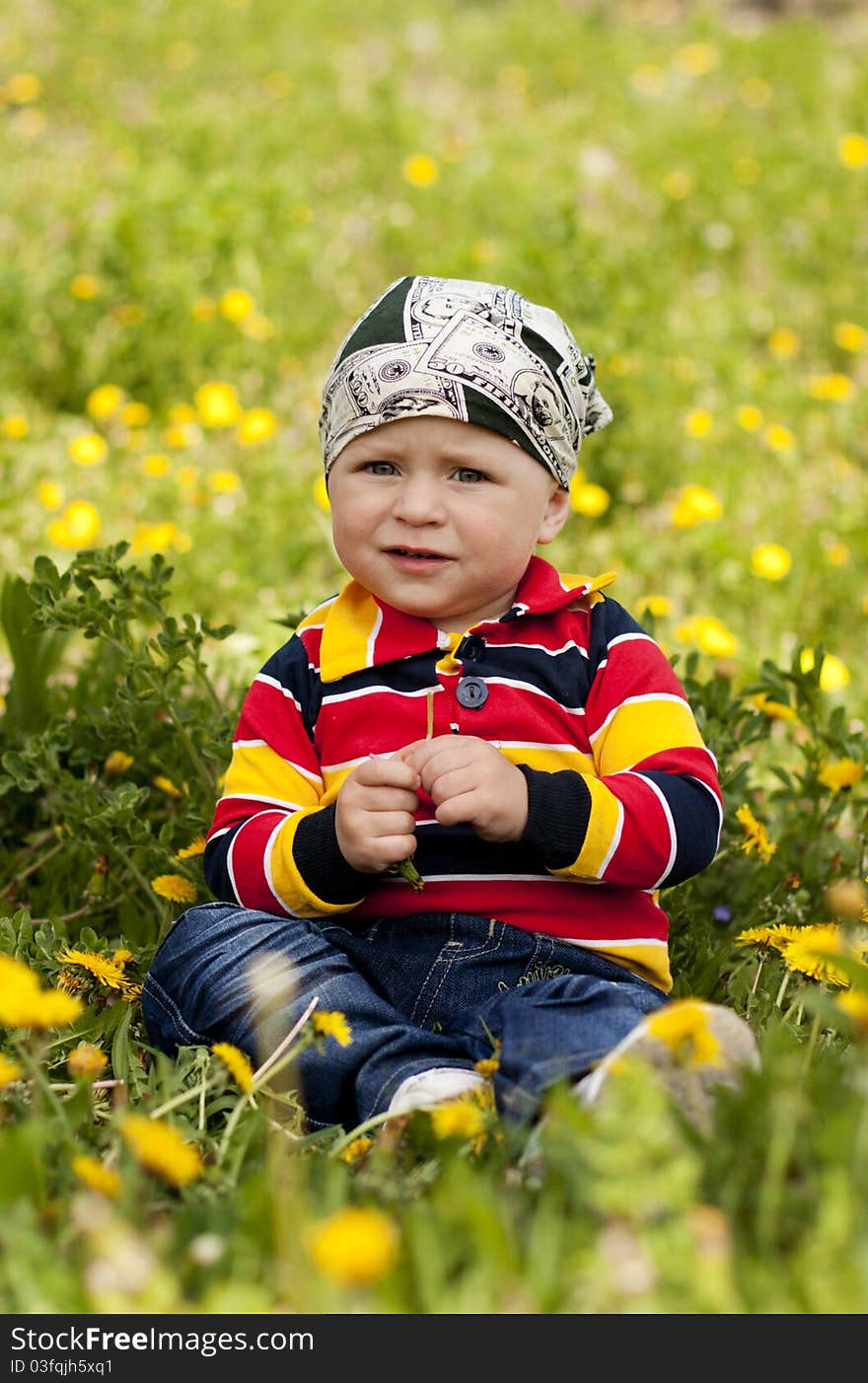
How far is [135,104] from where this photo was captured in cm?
746

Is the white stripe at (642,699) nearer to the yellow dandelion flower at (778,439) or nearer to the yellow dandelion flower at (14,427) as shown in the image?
the yellow dandelion flower at (778,439)

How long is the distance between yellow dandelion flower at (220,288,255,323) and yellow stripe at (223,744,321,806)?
2.63 meters

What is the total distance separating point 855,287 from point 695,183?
92 cm

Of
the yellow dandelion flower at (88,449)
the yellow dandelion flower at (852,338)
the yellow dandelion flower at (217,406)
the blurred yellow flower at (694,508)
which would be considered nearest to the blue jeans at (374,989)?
the blurred yellow flower at (694,508)

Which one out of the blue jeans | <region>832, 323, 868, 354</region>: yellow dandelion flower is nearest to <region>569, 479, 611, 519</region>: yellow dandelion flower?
<region>832, 323, 868, 354</region>: yellow dandelion flower

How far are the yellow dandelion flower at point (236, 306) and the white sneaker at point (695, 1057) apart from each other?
11.0 ft

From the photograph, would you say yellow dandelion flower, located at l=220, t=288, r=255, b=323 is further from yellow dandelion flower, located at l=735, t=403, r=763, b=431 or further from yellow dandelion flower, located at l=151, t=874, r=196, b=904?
yellow dandelion flower, located at l=151, t=874, r=196, b=904

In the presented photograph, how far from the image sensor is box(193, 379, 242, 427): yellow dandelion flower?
4.03m

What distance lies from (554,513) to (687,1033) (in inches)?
39.8

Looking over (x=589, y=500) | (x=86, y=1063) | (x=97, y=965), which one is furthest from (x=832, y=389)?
(x=86, y=1063)

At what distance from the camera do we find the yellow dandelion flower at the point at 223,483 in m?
3.80

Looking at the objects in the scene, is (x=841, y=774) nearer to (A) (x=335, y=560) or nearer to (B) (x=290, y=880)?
(B) (x=290, y=880)

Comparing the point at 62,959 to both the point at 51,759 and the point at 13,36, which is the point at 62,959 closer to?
the point at 51,759

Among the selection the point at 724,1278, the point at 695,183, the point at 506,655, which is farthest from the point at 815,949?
the point at 695,183
